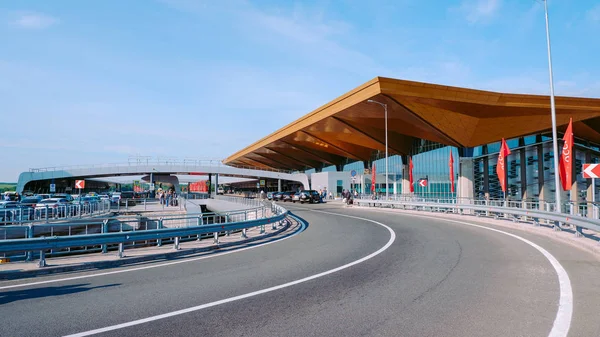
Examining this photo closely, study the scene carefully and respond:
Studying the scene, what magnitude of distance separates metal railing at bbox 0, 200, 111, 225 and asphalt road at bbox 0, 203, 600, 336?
15744mm

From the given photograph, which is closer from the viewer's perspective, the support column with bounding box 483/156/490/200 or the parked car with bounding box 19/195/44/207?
the parked car with bounding box 19/195/44/207

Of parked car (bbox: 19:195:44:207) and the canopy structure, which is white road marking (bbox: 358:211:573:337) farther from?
parked car (bbox: 19:195:44:207)

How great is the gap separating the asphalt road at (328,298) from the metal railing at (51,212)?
1574 centimetres

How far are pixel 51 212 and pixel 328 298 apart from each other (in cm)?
2634

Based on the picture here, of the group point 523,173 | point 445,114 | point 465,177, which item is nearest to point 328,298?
point 445,114

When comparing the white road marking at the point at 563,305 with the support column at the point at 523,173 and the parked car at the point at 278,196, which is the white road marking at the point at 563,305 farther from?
the parked car at the point at 278,196

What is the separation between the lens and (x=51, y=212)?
26125 millimetres

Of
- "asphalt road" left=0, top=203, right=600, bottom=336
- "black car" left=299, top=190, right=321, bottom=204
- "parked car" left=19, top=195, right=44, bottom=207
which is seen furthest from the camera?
"black car" left=299, top=190, right=321, bottom=204

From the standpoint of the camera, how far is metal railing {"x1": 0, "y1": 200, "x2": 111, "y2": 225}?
2181 centimetres

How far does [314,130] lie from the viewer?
4812 cm

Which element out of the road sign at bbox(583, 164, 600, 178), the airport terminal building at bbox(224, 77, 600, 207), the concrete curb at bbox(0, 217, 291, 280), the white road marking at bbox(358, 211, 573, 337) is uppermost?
the airport terminal building at bbox(224, 77, 600, 207)

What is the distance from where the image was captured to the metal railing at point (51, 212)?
71.6 ft

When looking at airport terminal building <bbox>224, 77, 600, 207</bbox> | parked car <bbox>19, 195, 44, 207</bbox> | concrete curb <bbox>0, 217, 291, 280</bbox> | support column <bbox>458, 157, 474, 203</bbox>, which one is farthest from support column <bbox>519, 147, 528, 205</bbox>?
parked car <bbox>19, 195, 44, 207</bbox>

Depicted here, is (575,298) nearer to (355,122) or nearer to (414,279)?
(414,279)
